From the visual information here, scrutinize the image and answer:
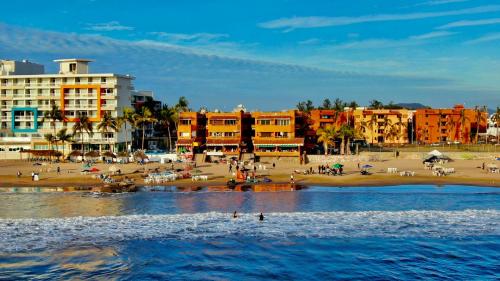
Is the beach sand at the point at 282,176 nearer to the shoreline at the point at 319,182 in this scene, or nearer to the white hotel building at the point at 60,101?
the shoreline at the point at 319,182

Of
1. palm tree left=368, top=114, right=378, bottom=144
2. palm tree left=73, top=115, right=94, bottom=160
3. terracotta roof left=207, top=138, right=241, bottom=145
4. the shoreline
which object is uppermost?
palm tree left=368, top=114, right=378, bottom=144

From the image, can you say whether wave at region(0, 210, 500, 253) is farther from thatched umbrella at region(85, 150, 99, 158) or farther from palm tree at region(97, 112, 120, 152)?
palm tree at region(97, 112, 120, 152)

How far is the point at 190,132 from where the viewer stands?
316 ft

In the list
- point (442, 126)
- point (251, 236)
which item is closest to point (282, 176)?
point (251, 236)

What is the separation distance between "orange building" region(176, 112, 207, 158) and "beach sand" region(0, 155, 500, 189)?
8996 mm

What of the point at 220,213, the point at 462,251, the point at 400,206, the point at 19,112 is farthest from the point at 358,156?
the point at 19,112

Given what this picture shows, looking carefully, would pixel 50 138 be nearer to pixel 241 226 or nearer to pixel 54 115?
pixel 54 115

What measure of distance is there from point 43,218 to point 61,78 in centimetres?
6460

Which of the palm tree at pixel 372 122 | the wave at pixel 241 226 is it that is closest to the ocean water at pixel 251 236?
the wave at pixel 241 226

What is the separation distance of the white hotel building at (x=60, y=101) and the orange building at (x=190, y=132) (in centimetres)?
1513

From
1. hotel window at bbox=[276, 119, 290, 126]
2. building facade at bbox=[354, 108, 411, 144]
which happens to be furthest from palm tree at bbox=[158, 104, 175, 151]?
building facade at bbox=[354, 108, 411, 144]

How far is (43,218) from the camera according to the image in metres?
46.8

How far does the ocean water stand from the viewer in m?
32.2

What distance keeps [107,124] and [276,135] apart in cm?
2909
